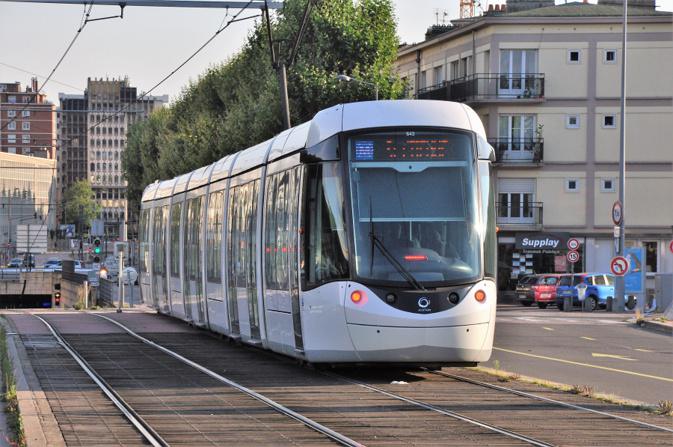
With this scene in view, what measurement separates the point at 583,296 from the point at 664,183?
14.5 meters

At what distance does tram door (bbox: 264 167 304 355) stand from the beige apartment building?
45.9 m

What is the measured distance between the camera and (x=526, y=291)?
186 ft

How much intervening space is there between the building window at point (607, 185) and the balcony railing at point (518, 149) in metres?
3.16

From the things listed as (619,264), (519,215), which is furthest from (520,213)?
(619,264)

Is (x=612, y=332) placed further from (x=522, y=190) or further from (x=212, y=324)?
(x=522, y=190)

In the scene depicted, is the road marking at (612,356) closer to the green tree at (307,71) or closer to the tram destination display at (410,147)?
the tram destination display at (410,147)

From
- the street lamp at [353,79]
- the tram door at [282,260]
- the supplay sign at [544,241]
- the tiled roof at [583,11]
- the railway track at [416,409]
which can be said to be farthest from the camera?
the tiled roof at [583,11]

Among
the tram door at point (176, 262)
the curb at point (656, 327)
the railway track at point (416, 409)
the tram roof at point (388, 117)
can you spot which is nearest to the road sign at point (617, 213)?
the curb at point (656, 327)

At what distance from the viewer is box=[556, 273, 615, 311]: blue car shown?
174 feet

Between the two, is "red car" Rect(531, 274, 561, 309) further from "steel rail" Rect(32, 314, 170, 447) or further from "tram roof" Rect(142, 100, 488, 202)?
"tram roof" Rect(142, 100, 488, 202)

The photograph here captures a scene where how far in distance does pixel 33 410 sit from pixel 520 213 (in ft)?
178

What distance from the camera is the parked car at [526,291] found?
56.3 meters

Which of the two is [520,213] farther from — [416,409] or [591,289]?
[416,409]

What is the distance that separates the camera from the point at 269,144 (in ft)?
69.7
